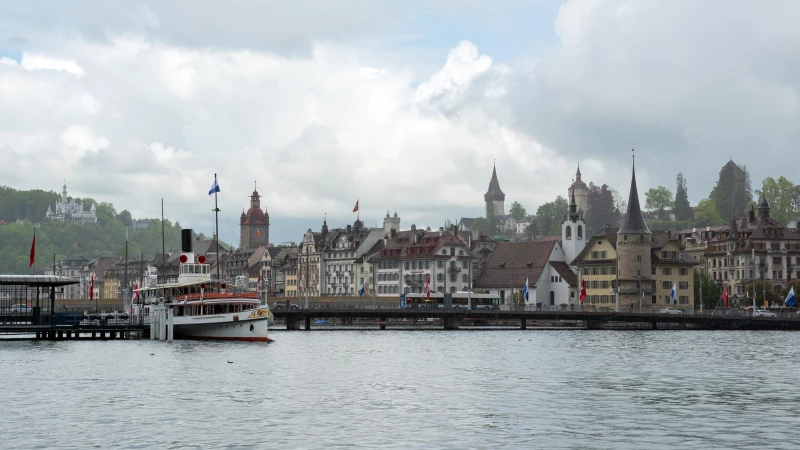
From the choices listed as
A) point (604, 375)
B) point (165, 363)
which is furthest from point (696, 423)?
point (165, 363)

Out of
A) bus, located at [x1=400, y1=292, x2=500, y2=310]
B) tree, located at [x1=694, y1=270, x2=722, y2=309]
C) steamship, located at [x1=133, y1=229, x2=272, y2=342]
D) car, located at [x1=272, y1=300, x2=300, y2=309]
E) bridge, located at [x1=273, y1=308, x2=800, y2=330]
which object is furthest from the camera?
tree, located at [x1=694, y1=270, x2=722, y2=309]

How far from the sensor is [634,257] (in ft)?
588

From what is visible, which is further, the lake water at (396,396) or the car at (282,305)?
the car at (282,305)

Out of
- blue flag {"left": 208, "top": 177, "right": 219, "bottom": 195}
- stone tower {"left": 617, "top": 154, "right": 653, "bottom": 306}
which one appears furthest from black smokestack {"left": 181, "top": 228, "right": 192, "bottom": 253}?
stone tower {"left": 617, "top": 154, "right": 653, "bottom": 306}

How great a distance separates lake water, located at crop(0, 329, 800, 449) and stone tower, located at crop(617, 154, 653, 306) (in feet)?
222

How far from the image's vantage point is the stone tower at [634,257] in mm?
179000

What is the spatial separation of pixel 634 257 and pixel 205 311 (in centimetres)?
8185

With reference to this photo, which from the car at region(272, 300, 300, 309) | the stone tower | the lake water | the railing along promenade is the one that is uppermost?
the stone tower

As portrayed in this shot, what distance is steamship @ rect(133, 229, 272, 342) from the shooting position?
11469 cm

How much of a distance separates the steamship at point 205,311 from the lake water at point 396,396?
188 inches

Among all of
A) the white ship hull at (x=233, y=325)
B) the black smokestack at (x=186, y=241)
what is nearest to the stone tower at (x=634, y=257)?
the black smokestack at (x=186, y=241)

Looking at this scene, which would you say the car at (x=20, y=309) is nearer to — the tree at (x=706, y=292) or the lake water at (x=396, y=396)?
the lake water at (x=396, y=396)

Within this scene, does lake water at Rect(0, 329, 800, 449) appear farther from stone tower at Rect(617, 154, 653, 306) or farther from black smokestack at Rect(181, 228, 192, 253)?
stone tower at Rect(617, 154, 653, 306)

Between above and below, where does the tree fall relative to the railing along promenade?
above
